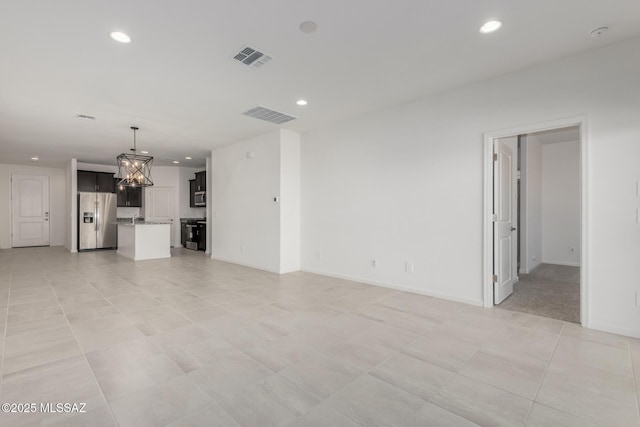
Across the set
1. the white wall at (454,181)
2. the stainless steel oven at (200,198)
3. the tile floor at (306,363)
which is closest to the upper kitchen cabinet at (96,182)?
the stainless steel oven at (200,198)

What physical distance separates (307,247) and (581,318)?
3.97 m

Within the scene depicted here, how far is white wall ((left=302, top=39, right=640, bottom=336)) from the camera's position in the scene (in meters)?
2.82

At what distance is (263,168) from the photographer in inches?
236

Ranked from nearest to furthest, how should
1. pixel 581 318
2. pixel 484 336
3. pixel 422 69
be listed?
pixel 484 336, pixel 581 318, pixel 422 69

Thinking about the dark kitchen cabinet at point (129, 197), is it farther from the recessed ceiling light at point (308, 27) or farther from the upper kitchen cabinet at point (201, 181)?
the recessed ceiling light at point (308, 27)

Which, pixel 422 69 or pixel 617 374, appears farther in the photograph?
pixel 422 69

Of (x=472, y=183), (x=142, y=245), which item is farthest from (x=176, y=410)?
(x=142, y=245)

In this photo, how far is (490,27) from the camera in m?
2.52

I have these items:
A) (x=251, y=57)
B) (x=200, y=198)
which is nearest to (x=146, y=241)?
(x=200, y=198)

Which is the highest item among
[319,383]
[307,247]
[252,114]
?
[252,114]

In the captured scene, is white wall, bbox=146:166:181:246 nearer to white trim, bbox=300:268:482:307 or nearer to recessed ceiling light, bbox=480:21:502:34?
white trim, bbox=300:268:482:307

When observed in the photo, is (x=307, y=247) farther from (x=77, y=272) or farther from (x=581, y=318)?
(x=77, y=272)

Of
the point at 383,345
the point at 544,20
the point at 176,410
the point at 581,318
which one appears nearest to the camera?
the point at 176,410

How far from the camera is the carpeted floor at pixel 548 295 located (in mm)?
3469
